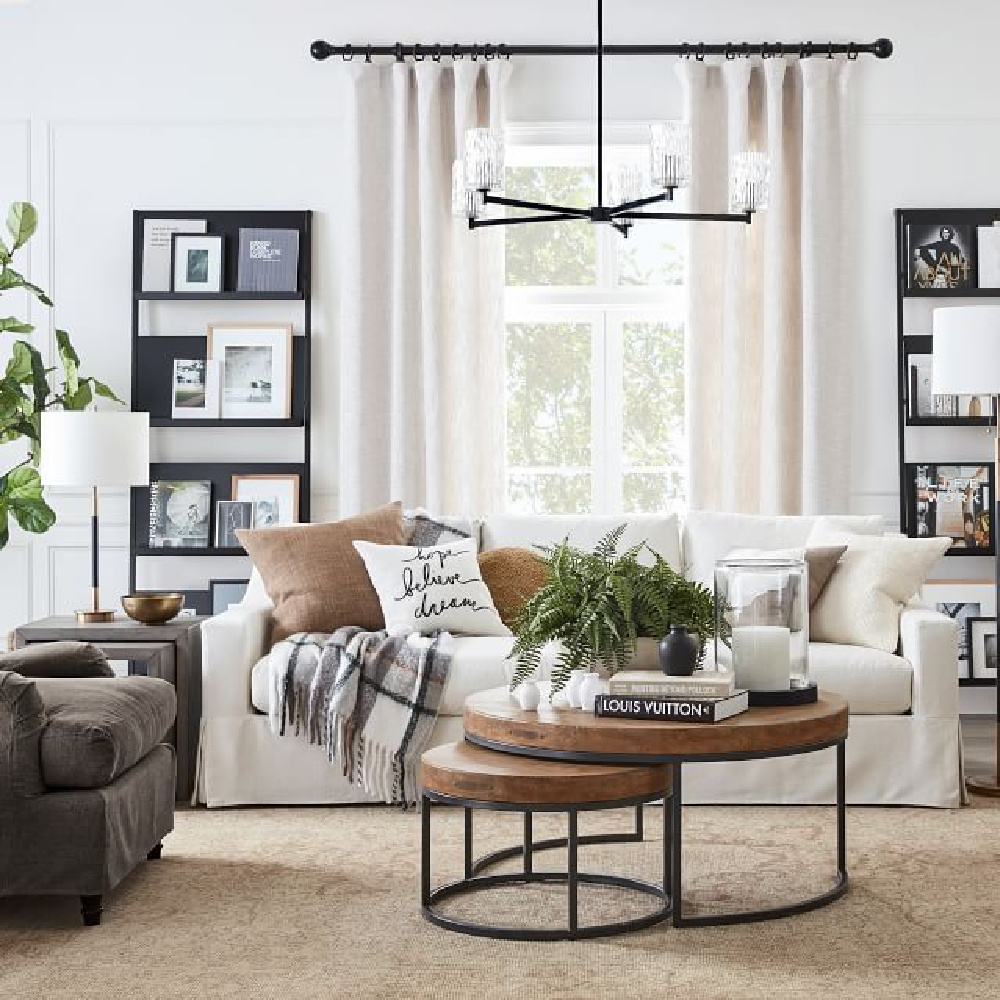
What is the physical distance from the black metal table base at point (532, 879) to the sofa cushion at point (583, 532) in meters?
1.45

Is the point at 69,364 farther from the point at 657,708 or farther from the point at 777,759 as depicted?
the point at 657,708

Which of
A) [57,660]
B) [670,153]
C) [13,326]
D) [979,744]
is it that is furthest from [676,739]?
[13,326]

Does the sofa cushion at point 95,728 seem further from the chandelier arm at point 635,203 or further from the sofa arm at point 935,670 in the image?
the sofa arm at point 935,670

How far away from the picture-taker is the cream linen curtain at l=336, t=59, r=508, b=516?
19.4 ft

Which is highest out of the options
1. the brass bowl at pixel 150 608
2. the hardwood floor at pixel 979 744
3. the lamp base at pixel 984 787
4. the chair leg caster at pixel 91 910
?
the brass bowl at pixel 150 608

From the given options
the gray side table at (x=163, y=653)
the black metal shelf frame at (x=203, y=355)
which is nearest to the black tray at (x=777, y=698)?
the gray side table at (x=163, y=653)

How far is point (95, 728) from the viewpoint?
3.20 meters

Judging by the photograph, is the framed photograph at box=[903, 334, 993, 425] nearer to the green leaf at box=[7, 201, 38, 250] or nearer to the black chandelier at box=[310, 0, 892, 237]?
the black chandelier at box=[310, 0, 892, 237]

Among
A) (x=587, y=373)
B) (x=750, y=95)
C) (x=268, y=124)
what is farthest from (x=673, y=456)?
(x=268, y=124)

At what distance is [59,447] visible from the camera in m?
4.93

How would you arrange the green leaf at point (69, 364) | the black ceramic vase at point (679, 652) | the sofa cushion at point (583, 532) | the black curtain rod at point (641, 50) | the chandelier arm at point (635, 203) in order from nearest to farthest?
the black ceramic vase at point (679, 652) < the chandelier arm at point (635, 203) < the sofa cushion at point (583, 532) < the green leaf at point (69, 364) < the black curtain rod at point (641, 50)

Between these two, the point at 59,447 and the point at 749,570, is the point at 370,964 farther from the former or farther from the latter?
the point at 59,447

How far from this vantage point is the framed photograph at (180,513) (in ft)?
19.7

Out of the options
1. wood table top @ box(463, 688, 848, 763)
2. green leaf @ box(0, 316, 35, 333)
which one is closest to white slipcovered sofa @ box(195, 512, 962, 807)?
wood table top @ box(463, 688, 848, 763)
